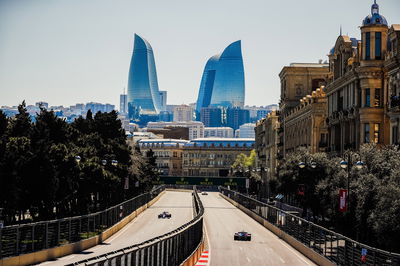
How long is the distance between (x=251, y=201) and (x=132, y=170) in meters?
19.0

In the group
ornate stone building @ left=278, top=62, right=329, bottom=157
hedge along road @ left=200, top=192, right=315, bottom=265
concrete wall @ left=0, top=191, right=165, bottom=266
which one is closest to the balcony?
hedge along road @ left=200, top=192, right=315, bottom=265

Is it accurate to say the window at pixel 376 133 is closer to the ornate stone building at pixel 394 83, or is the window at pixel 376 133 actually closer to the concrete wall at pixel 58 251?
the ornate stone building at pixel 394 83

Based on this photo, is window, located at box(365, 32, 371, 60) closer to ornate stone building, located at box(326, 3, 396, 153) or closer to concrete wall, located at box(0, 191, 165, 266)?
ornate stone building, located at box(326, 3, 396, 153)

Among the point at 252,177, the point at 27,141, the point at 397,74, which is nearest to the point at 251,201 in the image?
the point at 397,74

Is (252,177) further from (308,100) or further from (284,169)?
(284,169)

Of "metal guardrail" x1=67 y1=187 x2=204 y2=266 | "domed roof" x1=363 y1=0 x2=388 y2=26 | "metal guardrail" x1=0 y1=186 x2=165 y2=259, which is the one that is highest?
"domed roof" x1=363 y1=0 x2=388 y2=26

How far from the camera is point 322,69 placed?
14875 centimetres

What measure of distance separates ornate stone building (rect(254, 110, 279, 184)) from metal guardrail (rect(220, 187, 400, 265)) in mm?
82856

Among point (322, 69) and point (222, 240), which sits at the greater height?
point (322, 69)

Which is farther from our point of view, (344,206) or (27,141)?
(27,141)

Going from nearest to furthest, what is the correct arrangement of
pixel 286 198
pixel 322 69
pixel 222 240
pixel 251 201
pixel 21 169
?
pixel 21 169, pixel 222 240, pixel 251 201, pixel 286 198, pixel 322 69

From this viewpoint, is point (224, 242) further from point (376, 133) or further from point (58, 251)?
point (376, 133)

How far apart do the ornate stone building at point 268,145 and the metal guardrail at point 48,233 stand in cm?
8959

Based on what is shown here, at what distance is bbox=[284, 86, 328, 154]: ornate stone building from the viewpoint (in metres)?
109
